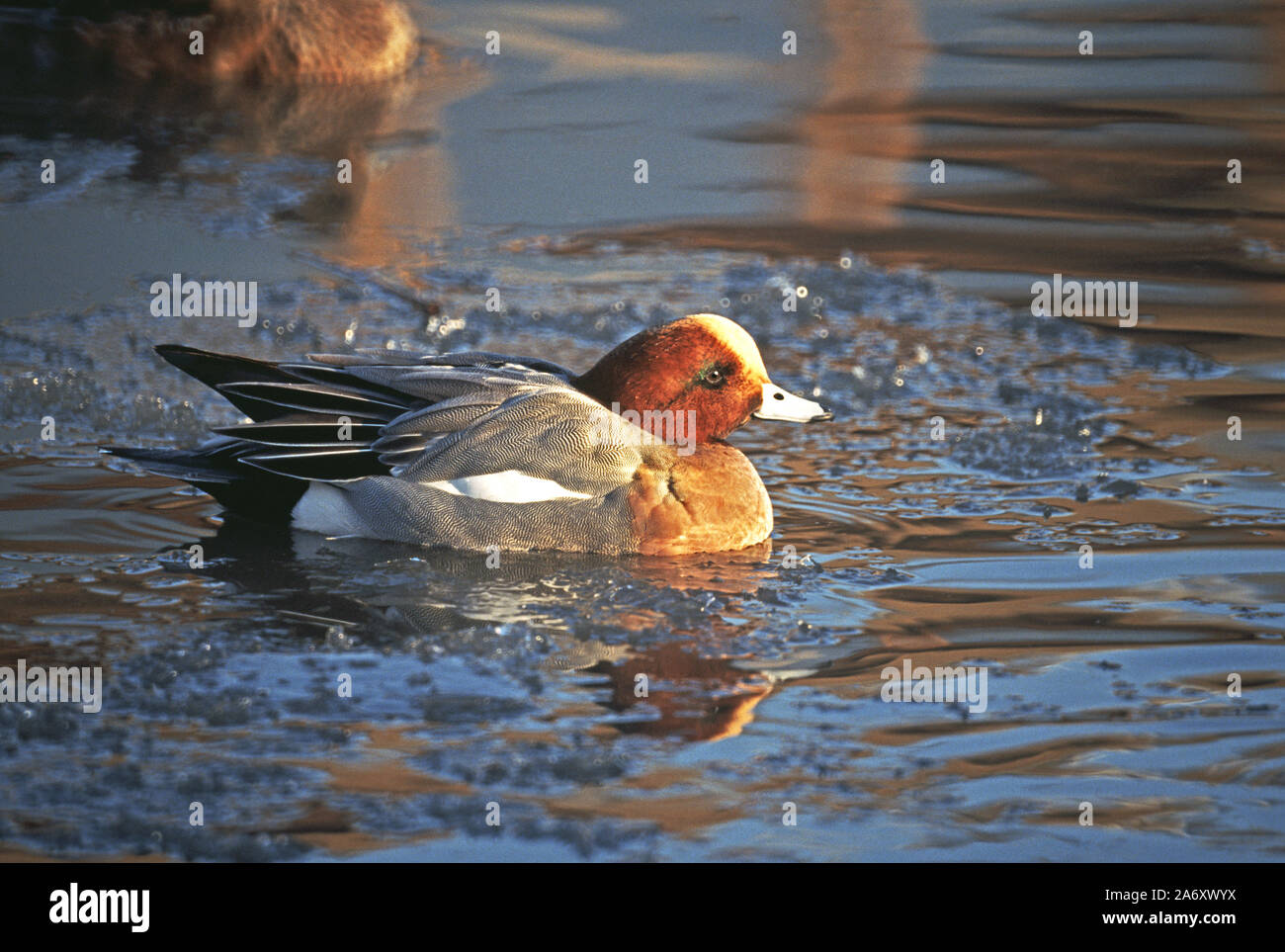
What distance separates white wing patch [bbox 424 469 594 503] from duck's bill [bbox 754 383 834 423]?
28.9 inches

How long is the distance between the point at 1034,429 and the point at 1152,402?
0.63 meters

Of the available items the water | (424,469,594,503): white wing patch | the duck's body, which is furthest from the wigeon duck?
the duck's body

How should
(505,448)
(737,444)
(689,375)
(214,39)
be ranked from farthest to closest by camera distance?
(214,39)
(737,444)
(689,375)
(505,448)

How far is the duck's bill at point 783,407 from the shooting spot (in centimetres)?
605

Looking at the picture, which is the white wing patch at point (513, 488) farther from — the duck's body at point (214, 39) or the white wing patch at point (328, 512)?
the duck's body at point (214, 39)

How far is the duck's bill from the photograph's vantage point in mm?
6047

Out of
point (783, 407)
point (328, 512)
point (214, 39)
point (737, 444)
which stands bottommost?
point (328, 512)

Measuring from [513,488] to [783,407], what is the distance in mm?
986

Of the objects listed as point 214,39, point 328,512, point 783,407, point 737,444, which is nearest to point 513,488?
point 328,512

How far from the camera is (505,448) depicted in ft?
18.7

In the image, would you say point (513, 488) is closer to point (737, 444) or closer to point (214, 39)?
point (737, 444)

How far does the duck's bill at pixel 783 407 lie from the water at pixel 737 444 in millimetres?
349

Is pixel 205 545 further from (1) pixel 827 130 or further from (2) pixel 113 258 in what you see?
(1) pixel 827 130

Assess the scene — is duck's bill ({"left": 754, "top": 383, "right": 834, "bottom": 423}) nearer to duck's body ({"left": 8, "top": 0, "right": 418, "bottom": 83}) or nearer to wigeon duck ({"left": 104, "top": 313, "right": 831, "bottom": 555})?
wigeon duck ({"left": 104, "top": 313, "right": 831, "bottom": 555})
